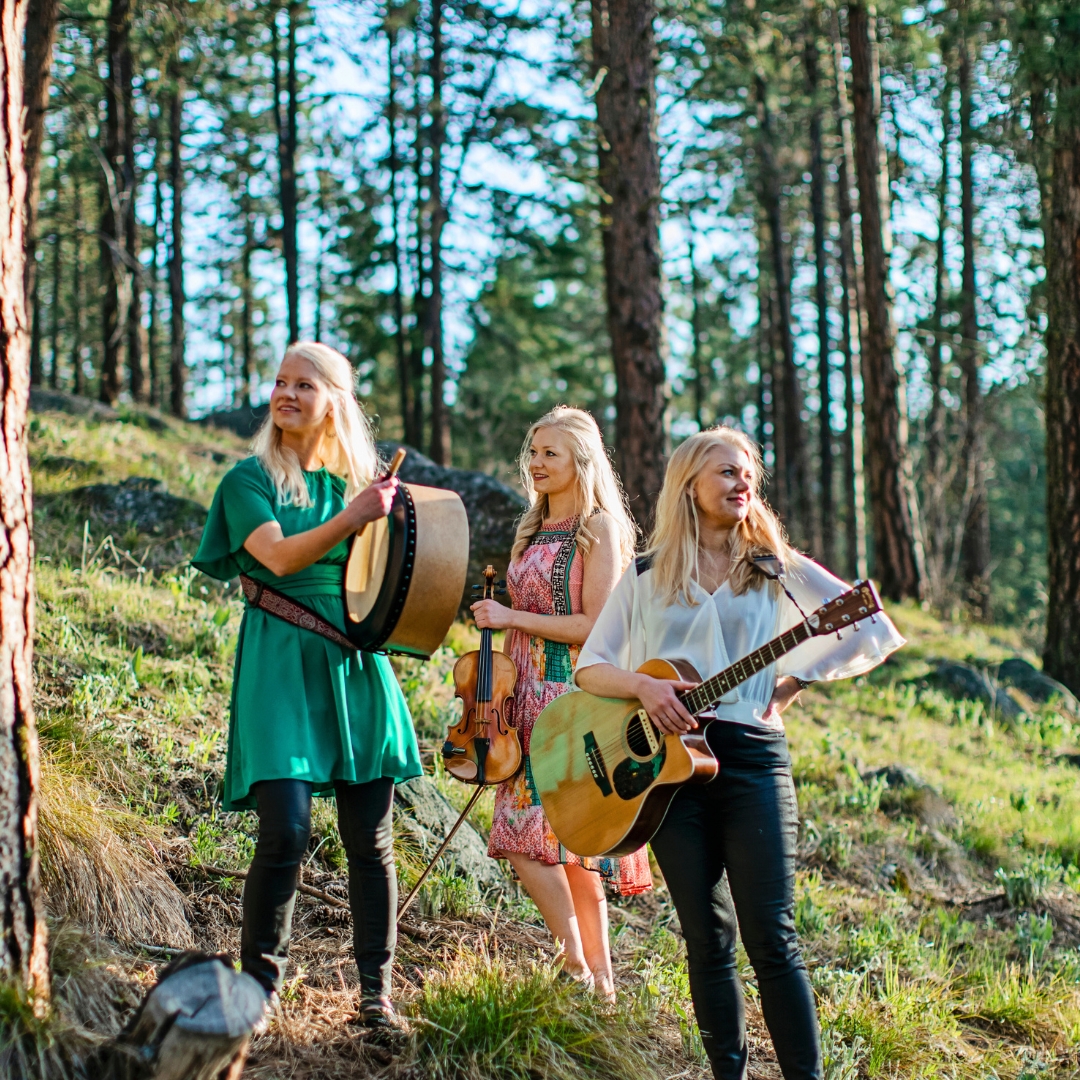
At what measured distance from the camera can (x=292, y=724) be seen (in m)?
3.02

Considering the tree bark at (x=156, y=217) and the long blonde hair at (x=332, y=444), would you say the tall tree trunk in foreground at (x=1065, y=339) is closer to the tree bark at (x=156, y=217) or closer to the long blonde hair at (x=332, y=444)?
the long blonde hair at (x=332, y=444)

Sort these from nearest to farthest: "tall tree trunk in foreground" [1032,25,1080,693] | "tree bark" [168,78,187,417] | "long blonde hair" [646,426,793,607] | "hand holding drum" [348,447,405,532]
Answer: "hand holding drum" [348,447,405,532] → "long blonde hair" [646,426,793,607] → "tall tree trunk in foreground" [1032,25,1080,693] → "tree bark" [168,78,187,417]

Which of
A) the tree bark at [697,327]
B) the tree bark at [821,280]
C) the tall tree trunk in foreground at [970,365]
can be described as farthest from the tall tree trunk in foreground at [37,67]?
the tree bark at [697,327]

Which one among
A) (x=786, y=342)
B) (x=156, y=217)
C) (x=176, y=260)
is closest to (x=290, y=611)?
(x=786, y=342)

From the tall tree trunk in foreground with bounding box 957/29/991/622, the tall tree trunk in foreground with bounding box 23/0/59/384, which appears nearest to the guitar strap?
the tall tree trunk in foreground with bounding box 23/0/59/384

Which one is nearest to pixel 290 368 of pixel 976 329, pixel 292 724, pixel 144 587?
pixel 292 724

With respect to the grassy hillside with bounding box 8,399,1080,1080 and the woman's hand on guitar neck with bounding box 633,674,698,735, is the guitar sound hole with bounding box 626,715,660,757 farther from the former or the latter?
the grassy hillside with bounding box 8,399,1080,1080

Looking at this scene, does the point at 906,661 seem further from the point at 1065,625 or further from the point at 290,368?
the point at 290,368

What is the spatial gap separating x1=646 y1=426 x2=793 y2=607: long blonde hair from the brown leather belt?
1027mm

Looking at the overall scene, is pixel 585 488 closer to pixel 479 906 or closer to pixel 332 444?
pixel 332 444

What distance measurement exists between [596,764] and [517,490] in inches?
262

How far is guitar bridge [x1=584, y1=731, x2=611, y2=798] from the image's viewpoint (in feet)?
10.6

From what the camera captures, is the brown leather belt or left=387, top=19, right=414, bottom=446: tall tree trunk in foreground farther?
left=387, top=19, right=414, bottom=446: tall tree trunk in foreground

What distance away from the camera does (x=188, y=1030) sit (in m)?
2.29
